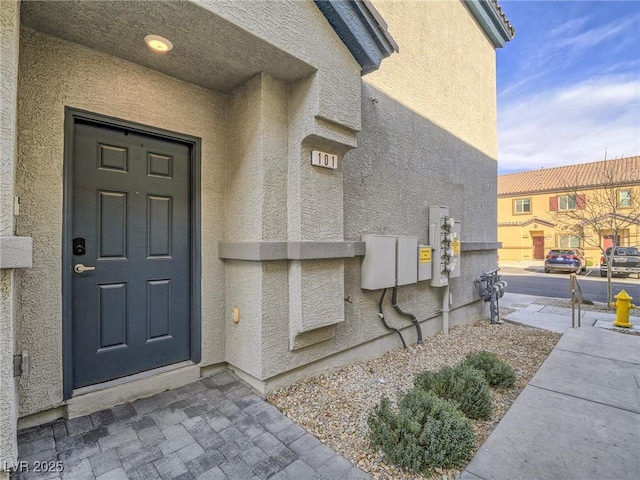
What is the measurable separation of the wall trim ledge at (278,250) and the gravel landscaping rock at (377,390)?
1360 millimetres

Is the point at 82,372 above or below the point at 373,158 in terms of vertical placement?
below

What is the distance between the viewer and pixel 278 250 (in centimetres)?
288

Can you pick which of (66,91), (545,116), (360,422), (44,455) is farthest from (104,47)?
(545,116)

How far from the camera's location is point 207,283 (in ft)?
10.4

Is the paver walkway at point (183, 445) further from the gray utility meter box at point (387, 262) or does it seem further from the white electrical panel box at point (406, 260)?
the white electrical panel box at point (406, 260)

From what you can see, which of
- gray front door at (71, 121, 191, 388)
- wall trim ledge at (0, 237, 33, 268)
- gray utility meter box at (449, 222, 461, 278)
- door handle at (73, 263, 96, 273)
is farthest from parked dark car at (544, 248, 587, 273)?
wall trim ledge at (0, 237, 33, 268)

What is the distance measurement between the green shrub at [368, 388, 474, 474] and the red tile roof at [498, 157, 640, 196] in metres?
21.9

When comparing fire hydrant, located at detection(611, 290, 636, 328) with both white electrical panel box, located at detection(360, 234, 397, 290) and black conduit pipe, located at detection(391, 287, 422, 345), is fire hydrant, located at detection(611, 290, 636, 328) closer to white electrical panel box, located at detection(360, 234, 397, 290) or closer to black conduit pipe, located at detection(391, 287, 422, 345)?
black conduit pipe, located at detection(391, 287, 422, 345)

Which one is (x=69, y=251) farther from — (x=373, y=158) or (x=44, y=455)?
(x=373, y=158)

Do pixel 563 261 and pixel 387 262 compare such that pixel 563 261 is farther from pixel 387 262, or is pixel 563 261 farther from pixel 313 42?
pixel 313 42

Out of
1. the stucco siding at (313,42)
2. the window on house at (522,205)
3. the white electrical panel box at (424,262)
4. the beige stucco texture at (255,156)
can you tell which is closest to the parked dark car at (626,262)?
the window on house at (522,205)

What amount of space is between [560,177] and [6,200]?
99.5ft

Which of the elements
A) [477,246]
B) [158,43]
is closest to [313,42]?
[158,43]

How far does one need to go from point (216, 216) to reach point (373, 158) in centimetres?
227
